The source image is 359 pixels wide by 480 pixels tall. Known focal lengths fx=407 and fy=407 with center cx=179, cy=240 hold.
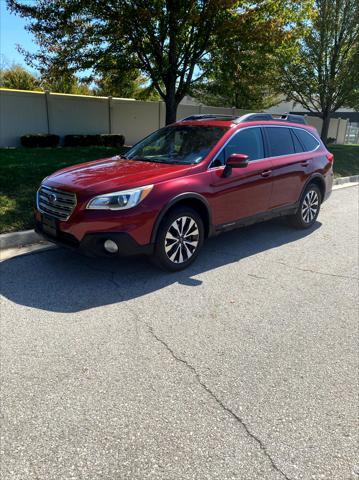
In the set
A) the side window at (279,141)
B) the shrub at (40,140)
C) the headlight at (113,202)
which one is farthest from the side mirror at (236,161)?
the shrub at (40,140)

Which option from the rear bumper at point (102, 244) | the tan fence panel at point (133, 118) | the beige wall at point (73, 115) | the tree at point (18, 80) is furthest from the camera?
the tree at point (18, 80)

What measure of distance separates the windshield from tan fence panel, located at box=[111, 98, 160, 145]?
44.7ft

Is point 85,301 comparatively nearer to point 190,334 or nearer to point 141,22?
point 190,334

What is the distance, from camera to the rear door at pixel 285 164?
19.5 feet

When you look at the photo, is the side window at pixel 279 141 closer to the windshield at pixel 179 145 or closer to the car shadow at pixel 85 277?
the windshield at pixel 179 145

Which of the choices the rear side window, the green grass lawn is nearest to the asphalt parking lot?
the green grass lawn

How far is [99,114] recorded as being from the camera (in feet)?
59.7

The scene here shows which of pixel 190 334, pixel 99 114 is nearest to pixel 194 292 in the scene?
pixel 190 334

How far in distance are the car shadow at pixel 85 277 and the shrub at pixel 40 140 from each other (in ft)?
36.8

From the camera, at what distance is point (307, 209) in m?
6.73

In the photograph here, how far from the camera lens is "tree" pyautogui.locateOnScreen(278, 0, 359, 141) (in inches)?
643

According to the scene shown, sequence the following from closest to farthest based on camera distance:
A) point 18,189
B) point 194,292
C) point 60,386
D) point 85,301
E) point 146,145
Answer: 1. point 60,386
2. point 85,301
3. point 194,292
4. point 146,145
5. point 18,189

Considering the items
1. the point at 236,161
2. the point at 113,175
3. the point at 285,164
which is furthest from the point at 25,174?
the point at 285,164

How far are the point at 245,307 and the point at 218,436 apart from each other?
5.83 feet
